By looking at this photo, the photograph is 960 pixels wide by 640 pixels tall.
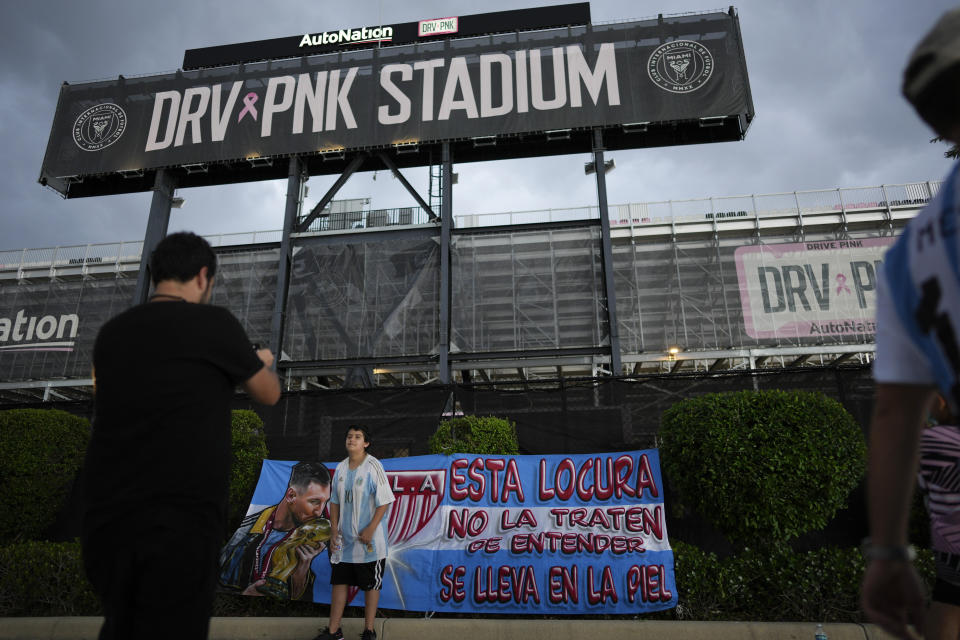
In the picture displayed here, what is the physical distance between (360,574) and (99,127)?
1641 centimetres

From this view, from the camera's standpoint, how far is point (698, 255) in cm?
1739

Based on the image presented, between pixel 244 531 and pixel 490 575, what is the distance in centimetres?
266

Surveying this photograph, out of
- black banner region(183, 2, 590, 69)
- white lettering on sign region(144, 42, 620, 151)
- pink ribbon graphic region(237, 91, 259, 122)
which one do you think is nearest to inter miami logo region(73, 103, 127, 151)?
white lettering on sign region(144, 42, 620, 151)

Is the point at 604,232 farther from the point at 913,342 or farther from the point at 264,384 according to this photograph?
the point at 913,342

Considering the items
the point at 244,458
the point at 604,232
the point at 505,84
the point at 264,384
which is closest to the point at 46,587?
the point at 244,458

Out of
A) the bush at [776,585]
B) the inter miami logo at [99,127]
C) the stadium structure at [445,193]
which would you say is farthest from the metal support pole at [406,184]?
the bush at [776,585]

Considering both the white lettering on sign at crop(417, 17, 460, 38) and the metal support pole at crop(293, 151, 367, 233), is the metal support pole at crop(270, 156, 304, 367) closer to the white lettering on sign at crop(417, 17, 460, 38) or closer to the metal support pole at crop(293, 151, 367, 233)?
the metal support pole at crop(293, 151, 367, 233)

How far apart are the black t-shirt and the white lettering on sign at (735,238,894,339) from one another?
54.0 feet

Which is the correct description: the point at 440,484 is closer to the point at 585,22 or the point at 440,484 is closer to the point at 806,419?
the point at 806,419

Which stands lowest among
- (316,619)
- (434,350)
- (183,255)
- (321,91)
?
(316,619)

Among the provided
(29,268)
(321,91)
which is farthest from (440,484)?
(29,268)

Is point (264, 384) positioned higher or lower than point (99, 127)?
lower

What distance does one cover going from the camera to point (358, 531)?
467 centimetres

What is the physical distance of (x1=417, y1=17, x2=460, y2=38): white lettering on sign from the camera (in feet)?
50.9
